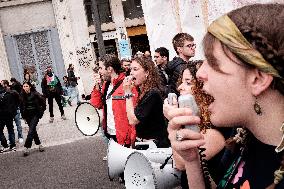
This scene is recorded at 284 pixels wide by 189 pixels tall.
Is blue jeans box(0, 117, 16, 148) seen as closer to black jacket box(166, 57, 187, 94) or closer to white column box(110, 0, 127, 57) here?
black jacket box(166, 57, 187, 94)

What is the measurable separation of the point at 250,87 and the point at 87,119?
212 inches

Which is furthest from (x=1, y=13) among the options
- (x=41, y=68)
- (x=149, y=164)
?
(x=149, y=164)

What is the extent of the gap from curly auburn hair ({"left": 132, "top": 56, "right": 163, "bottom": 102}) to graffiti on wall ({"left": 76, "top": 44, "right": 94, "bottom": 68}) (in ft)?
56.0

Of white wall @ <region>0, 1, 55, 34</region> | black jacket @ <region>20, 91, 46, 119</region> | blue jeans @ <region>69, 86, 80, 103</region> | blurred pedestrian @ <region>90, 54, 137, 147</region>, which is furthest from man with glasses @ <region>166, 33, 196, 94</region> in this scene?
white wall @ <region>0, 1, 55, 34</region>

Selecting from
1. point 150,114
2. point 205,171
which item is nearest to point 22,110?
point 150,114

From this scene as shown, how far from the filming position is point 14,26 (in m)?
20.7

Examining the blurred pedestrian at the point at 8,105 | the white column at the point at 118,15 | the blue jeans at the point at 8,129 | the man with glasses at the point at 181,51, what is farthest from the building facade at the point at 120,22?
the man with glasses at the point at 181,51

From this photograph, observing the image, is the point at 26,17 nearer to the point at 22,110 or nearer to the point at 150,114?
the point at 22,110

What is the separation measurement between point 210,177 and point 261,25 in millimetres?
534

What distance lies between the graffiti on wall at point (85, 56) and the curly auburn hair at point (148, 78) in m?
17.1

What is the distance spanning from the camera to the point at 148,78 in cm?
399

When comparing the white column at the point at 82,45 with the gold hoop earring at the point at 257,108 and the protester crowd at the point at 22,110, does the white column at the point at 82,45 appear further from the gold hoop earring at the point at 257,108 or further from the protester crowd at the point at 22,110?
the gold hoop earring at the point at 257,108

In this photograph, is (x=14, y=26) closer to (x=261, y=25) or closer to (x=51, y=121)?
(x=51, y=121)

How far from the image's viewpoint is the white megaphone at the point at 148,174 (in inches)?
97.7
